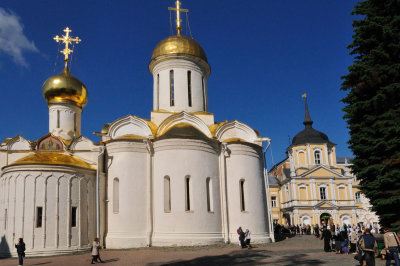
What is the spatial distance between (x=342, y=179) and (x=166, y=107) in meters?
25.3

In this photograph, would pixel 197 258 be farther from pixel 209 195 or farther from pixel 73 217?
pixel 73 217

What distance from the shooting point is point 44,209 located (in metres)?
14.2

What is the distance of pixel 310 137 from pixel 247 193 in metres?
24.1

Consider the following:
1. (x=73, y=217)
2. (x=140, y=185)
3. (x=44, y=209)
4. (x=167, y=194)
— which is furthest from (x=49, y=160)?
(x=167, y=194)

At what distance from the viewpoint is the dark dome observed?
38906 millimetres

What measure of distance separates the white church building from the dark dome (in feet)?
71.4

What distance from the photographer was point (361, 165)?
12.2 metres

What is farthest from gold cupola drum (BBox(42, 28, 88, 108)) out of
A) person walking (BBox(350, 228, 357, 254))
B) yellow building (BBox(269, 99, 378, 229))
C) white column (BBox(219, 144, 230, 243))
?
yellow building (BBox(269, 99, 378, 229))

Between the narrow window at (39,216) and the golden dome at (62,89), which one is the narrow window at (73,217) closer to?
the narrow window at (39,216)

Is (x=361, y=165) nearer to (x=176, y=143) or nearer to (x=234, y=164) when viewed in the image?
(x=234, y=164)

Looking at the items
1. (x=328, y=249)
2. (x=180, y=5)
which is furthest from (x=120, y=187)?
(x=180, y=5)

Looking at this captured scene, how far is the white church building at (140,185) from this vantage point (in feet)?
47.2

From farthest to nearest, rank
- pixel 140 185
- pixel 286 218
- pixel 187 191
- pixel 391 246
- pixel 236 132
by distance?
pixel 286 218 → pixel 236 132 → pixel 140 185 → pixel 187 191 → pixel 391 246

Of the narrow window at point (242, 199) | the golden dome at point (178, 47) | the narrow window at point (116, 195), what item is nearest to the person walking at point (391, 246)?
the narrow window at point (242, 199)
